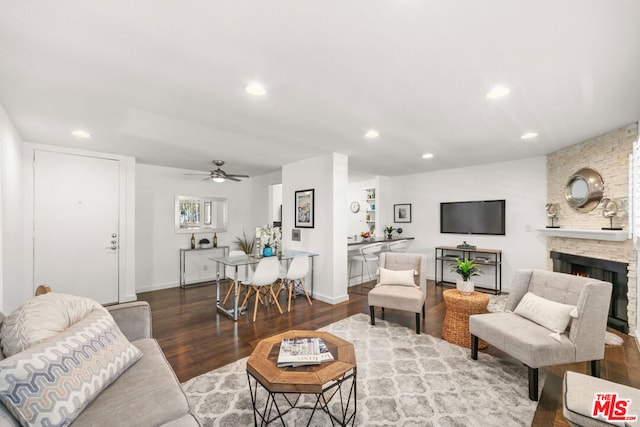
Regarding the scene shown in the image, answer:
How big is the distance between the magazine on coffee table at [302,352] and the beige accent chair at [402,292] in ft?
5.39

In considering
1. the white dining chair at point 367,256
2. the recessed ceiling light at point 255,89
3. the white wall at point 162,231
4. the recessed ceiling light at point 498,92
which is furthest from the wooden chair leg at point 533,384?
the white wall at point 162,231

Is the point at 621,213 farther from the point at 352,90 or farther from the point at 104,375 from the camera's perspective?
the point at 104,375

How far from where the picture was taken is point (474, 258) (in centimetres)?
551

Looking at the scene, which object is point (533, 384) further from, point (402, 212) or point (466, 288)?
point (402, 212)

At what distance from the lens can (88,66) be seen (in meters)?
1.89

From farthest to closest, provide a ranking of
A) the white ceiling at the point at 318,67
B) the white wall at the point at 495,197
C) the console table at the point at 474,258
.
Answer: the console table at the point at 474,258
the white wall at the point at 495,197
the white ceiling at the point at 318,67

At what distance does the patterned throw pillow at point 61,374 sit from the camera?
1068 millimetres

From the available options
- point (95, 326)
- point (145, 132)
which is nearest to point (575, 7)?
point (95, 326)

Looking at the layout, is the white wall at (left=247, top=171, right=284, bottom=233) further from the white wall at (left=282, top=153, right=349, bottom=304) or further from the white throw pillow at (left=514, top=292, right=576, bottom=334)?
the white throw pillow at (left=514, top=292, right=576, bottom=334)

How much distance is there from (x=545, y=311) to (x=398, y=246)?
3.78 metres

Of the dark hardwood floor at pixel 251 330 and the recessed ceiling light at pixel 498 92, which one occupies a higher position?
the recessed ceiling light at pixel 498 92

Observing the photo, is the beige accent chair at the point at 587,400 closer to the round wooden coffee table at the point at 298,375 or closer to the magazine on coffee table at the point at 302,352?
the round wooden coffee table at the point at 298,375

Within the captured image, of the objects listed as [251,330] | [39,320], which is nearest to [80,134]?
[39,320]

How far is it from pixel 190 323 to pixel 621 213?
5.37 meters
